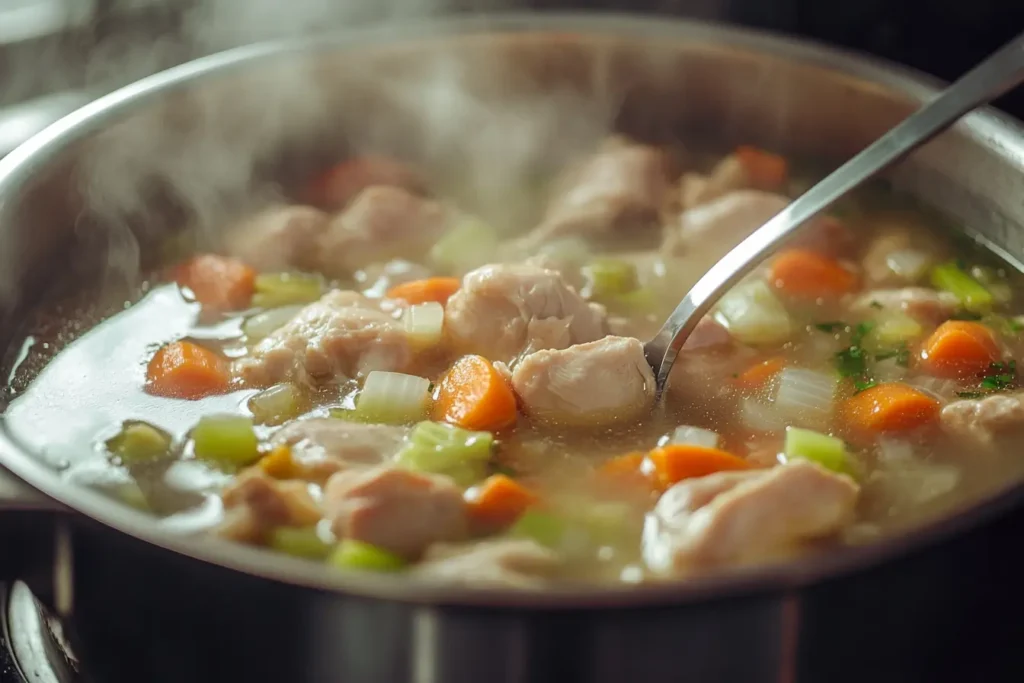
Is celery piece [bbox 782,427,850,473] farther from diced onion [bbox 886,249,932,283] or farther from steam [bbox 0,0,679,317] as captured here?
steam [bbox 0,0,679,317]

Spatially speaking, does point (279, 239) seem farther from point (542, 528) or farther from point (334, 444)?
point (542, 528)

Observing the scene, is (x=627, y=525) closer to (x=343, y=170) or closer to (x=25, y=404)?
(x=25, y=404)

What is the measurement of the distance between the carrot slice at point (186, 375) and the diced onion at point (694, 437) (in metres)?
0.84

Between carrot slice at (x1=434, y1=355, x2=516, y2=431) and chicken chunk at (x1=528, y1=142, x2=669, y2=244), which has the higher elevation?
chicken chunk at (x1=528, y1=142, x2=669, y2=244)

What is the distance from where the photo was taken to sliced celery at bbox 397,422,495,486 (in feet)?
6.14

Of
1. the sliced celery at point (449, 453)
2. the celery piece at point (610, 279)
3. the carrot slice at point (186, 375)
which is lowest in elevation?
the sliced celery at point (449, 453)

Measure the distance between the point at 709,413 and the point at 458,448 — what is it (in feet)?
1.61

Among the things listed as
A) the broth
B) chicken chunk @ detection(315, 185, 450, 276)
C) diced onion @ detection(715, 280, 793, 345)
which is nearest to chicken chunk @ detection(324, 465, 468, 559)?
the broth

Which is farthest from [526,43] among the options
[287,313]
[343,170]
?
[287,313]

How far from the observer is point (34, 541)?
1.36m

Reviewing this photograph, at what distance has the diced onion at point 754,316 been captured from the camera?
2299 mm

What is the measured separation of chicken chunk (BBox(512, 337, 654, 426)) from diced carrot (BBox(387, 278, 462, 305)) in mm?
400

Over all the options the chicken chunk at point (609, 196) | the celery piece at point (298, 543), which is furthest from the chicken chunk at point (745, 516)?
the chicken chunk at point (609, 196)

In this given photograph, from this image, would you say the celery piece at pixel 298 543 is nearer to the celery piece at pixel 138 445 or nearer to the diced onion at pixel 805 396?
the celery piece at pixel 138 445
